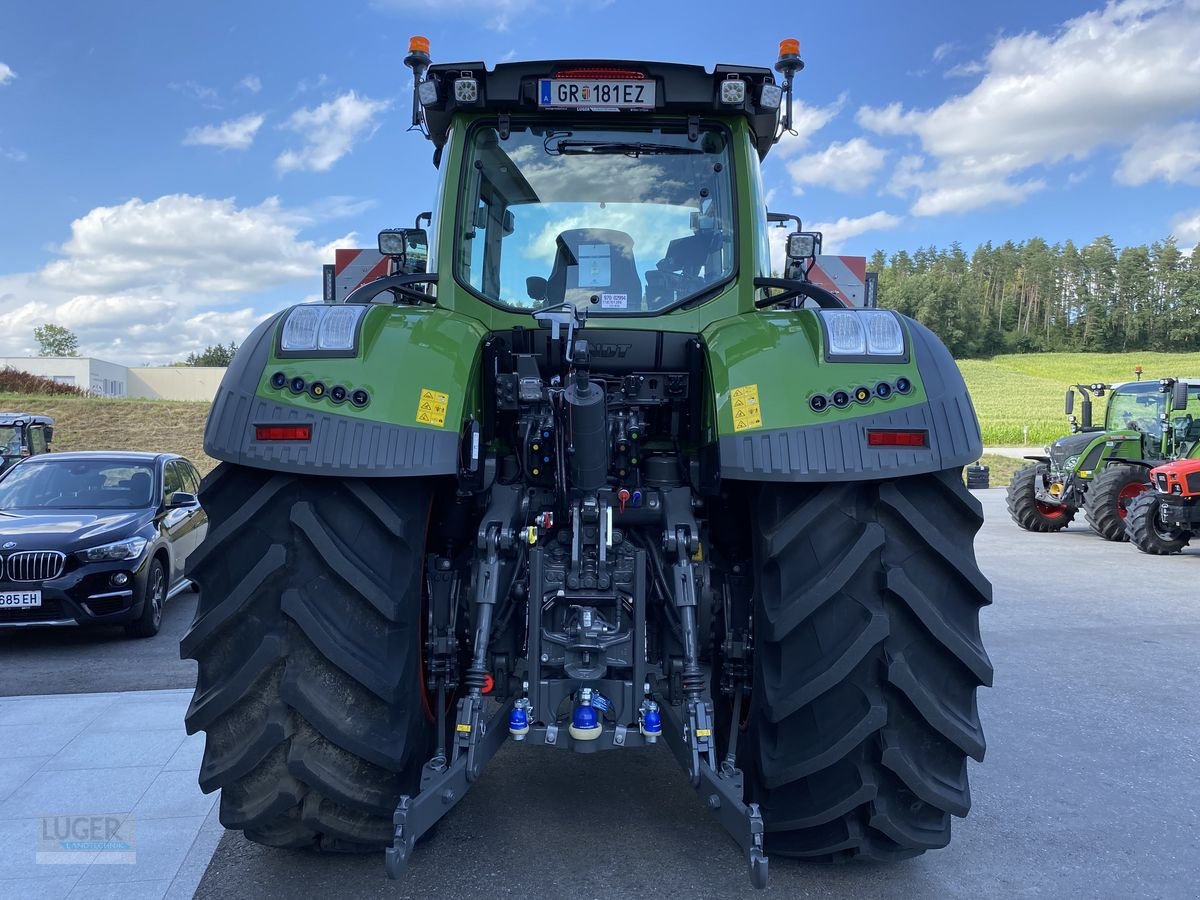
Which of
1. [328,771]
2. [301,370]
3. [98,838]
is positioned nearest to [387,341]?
[301,370]

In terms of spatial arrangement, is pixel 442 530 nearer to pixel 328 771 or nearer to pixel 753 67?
pixel 328 771

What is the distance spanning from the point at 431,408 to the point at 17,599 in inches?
216

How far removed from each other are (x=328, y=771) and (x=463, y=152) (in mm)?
2415

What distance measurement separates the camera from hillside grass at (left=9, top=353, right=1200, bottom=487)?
80.3ft

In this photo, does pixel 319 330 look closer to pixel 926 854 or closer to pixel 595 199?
pixel 595 199

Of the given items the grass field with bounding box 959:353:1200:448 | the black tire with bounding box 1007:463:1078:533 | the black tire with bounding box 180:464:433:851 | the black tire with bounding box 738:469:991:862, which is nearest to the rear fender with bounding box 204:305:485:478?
the black tire with bounding box 180:464:433:851

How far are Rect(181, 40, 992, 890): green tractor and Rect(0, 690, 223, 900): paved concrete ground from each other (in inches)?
29.0

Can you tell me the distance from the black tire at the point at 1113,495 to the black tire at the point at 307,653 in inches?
505

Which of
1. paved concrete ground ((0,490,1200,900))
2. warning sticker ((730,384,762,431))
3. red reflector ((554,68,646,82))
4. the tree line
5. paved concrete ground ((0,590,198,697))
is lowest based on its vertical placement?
paved concrete ground ((0,590,198,697))

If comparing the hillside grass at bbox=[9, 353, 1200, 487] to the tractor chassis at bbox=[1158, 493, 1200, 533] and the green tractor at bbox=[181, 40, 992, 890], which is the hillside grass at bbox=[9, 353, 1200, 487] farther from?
the tractor chassis at bbox=[1158, 493, 1200, 533]

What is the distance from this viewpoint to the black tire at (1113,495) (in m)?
12.7

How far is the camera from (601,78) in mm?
3391

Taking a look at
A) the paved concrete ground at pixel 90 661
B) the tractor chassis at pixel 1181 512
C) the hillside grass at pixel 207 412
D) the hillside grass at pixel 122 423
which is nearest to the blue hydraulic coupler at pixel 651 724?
the paved concrete ground at pixel 90 661

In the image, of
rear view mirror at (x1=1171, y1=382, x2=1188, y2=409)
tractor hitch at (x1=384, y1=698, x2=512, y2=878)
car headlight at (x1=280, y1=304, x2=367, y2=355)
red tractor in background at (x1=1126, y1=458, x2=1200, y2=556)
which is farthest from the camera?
rear view mirror at (x1=1171, y1=382, x2=1188, y2=409)
